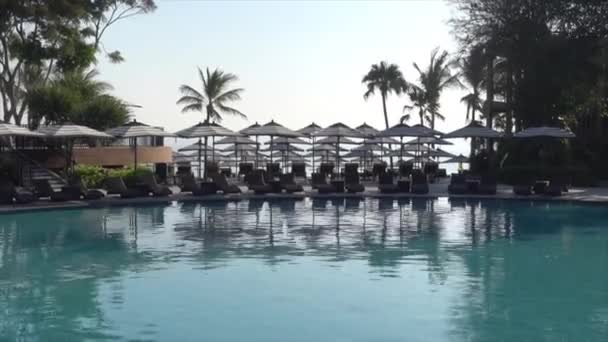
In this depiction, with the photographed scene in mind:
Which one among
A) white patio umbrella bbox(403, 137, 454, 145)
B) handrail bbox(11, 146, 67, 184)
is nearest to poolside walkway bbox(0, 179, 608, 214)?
handrail bbox(11, 146, 67, 184)

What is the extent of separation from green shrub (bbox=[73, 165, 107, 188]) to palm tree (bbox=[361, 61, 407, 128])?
1131 inches

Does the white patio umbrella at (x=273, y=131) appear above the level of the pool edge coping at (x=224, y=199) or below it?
above

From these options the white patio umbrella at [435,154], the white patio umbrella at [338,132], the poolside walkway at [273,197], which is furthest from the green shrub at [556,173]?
the white patio umbrella at [338,132]

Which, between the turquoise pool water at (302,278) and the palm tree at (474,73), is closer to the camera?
the turquoise pool water at (302,278)

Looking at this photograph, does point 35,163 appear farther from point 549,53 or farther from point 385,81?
point 385,81

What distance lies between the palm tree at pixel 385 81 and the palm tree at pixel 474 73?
4935 millimetres

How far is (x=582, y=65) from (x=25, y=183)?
2324 centimetres

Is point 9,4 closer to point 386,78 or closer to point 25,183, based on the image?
point 25,183

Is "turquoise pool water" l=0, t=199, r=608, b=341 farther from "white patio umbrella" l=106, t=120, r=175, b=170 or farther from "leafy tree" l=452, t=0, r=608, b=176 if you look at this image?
"leafy tree" l=452, t=0, r=608, b=176

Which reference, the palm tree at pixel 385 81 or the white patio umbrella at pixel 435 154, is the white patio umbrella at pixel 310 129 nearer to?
the white patio umbrella at pixel 435 154

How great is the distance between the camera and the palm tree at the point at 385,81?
163 feet

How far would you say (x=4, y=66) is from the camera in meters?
28.7

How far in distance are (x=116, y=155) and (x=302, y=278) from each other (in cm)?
1966

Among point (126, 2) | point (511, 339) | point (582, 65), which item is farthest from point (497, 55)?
point (511, 339)
